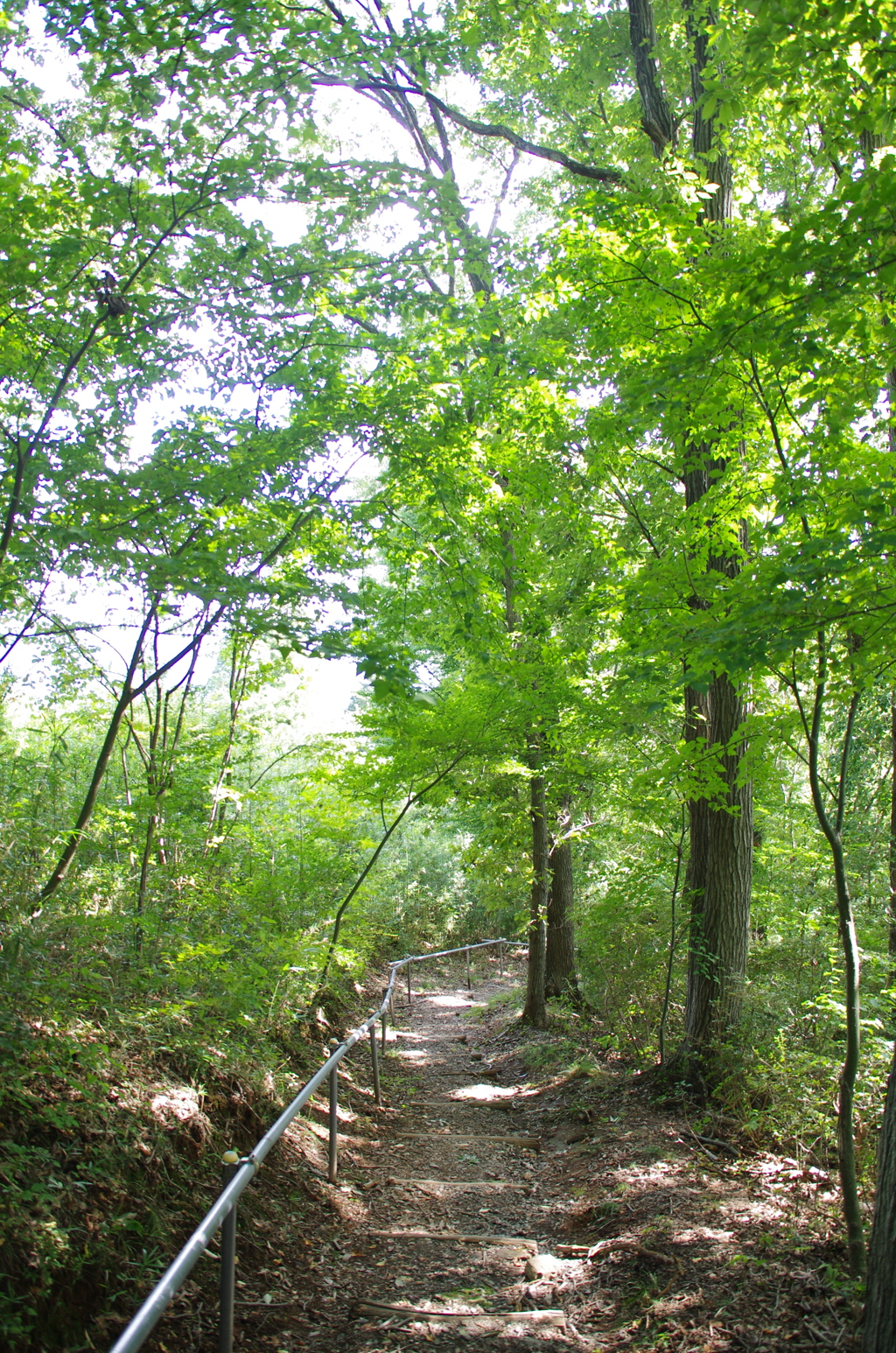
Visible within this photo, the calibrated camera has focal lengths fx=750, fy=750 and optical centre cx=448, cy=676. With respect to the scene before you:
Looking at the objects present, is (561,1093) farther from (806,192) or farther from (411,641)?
(806,192)

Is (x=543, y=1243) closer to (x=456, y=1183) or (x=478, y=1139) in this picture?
(x=456, y=1183)

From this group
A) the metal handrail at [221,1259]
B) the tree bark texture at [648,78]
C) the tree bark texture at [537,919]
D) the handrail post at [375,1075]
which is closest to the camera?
the metal handrail at [221,1259]

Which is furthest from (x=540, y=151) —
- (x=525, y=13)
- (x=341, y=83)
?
(x=341, y=83)

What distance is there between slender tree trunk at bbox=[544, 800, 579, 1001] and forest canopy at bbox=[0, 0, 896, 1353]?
220cm

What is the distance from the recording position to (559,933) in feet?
38.1

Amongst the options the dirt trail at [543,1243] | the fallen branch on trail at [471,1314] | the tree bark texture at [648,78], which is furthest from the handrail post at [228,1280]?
the tree bark texture at [648,78]

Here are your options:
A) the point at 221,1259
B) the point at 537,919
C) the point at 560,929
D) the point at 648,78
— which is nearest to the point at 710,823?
the point at 537,919

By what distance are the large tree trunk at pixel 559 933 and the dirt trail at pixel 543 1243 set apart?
4649mm

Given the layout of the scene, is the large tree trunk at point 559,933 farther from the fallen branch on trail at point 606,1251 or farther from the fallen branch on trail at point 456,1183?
the fallen branch on trail at point 606,1251

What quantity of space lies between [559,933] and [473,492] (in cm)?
687

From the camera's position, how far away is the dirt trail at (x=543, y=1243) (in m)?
3.11

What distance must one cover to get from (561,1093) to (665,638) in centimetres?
580

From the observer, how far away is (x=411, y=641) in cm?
1147

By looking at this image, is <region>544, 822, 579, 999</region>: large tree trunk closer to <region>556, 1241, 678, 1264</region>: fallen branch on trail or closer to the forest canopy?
the forest canopy
